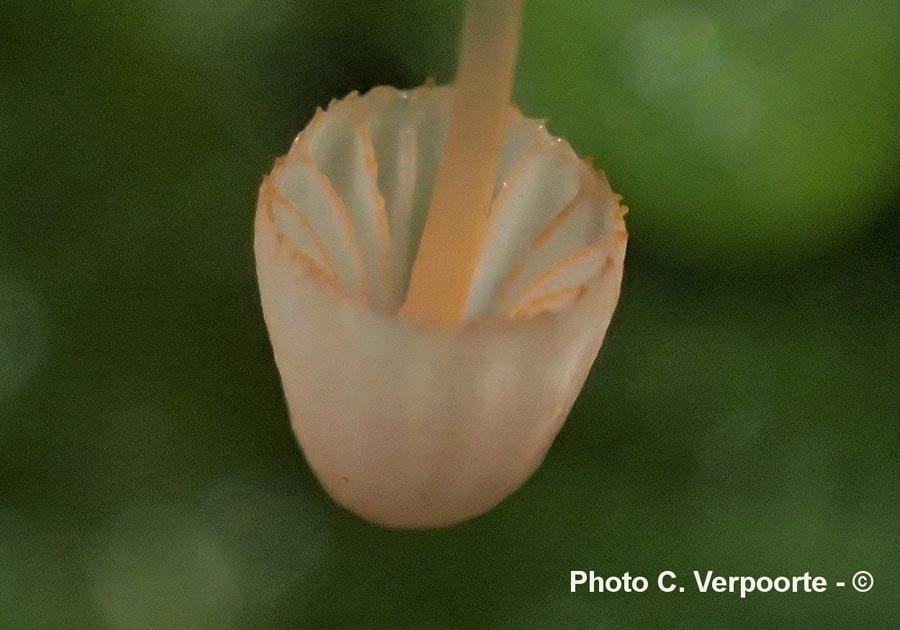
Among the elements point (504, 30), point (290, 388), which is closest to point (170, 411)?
point (290, 388)

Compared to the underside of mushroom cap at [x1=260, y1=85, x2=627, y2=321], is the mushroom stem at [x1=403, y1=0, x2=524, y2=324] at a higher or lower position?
lower

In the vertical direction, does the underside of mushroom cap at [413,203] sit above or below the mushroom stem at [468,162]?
above
